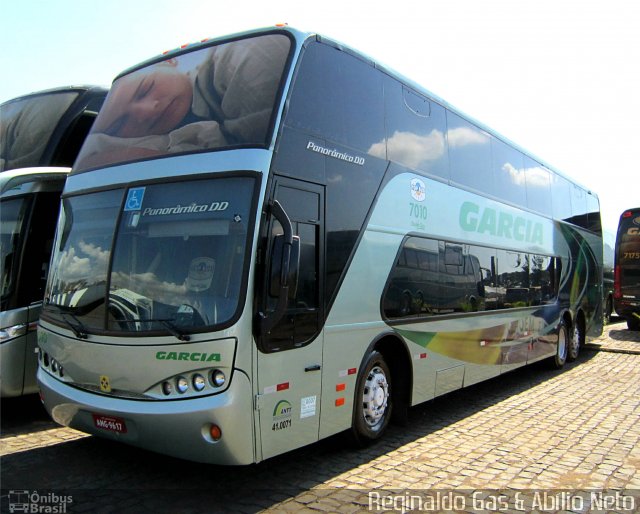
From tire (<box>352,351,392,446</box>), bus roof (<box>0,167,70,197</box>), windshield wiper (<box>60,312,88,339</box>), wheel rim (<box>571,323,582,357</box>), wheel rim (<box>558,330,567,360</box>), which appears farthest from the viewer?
wheel rim (<box>571,323,582,357</box>)

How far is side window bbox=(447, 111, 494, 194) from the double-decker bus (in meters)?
0.63

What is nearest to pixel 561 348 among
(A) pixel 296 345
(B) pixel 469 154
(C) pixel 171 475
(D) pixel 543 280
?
(D) pixel 543 280

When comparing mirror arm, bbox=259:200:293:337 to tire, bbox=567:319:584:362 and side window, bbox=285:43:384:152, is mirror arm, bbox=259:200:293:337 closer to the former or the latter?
side window, bbox=285:43:384:152

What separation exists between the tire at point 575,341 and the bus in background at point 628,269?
747 centimetres

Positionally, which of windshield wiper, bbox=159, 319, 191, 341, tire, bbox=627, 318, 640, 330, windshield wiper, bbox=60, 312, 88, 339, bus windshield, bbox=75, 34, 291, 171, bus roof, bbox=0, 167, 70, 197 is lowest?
tire, bbox=627, 318, 640, 330

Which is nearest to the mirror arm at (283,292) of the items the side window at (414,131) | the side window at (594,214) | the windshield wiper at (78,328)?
the windshield wiper at (78,328)

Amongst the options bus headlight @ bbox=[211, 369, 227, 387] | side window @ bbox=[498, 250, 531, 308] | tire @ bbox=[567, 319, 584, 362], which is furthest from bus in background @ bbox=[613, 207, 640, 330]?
bus headlight @ bbox=[211, 369, 227, 387]

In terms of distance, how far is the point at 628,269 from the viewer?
20031 millimetres

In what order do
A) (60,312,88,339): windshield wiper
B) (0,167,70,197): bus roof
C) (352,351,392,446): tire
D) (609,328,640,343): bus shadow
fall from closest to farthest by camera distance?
(60,312,88,339): windshield wiper < (352,351,392,446): tire < (0,167,70,197): bus roof < (609,328,640,343): bus shadow

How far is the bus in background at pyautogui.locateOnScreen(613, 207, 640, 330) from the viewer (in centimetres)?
1980

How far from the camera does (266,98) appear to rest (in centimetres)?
474

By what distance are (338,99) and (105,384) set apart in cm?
346

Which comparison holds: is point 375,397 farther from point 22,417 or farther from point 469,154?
point 22,417

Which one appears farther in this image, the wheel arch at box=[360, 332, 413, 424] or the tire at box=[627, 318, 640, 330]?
the tire at box=[627, 318, 640, 330]
